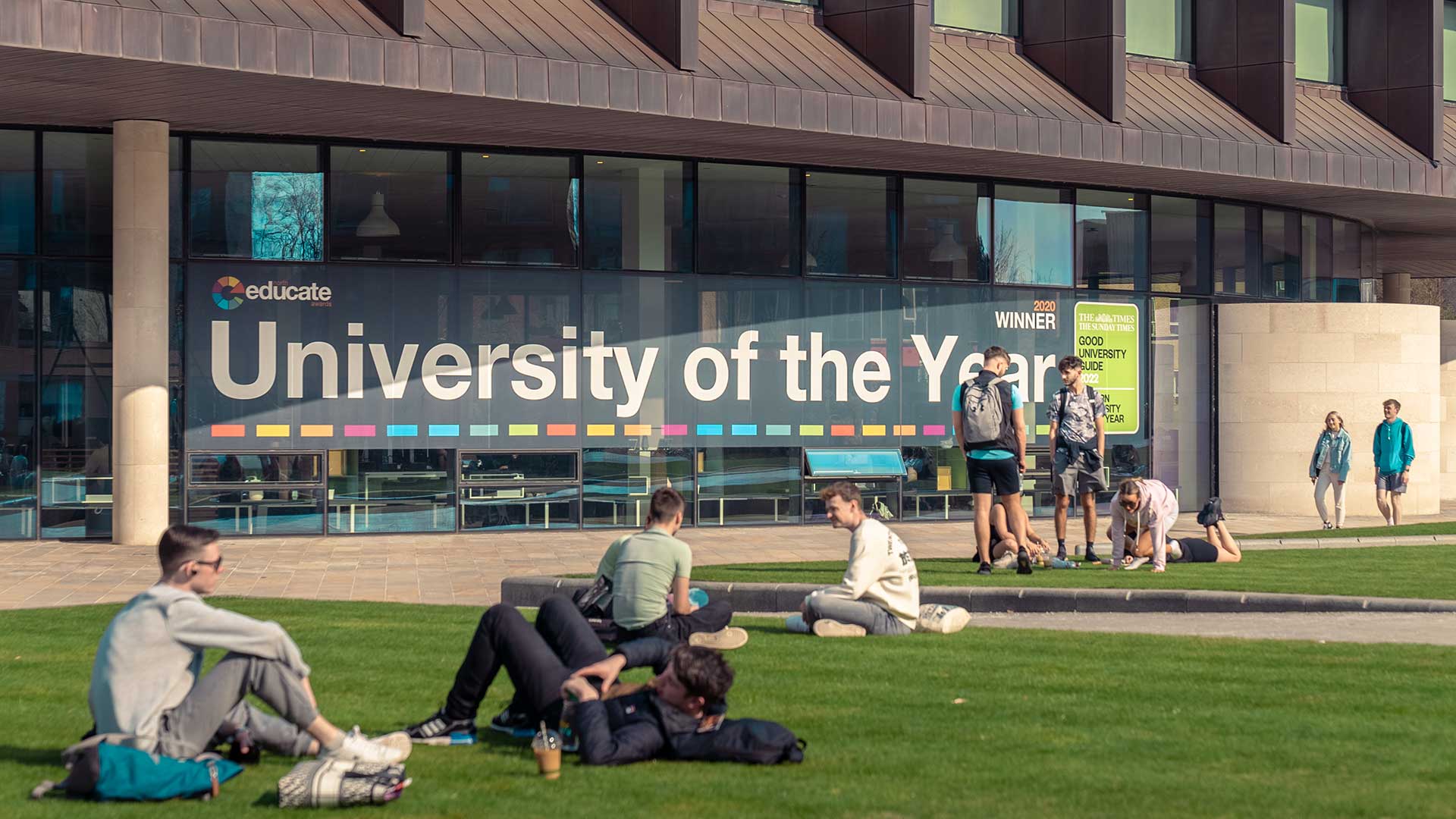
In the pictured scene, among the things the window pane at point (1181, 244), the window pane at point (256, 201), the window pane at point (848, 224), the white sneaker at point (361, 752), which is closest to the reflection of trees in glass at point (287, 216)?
the window pane at point (256, 201)

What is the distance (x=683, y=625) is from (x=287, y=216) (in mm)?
13354

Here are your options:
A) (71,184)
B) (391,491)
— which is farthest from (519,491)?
(71,184)

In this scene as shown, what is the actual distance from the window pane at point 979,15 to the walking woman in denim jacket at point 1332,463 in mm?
7430

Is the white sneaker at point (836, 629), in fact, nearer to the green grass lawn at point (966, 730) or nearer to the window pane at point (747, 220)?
the green grass lawn at point (966, 730)

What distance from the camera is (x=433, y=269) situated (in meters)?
22.6

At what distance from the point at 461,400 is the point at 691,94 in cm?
524

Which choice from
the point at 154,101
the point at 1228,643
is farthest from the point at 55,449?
the point at 1228,643

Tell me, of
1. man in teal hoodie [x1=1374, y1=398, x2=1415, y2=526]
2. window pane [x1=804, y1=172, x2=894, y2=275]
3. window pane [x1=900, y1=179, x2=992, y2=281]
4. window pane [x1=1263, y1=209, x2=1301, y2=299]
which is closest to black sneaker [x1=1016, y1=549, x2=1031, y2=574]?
window pane [x1=804, y1=172, x2=894, y2=275]

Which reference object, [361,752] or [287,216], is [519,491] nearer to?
[287,216]

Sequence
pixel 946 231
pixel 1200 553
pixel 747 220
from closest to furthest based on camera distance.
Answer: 1. pixel 1200 553
2. pixel 747 220
3. pixel 946 231

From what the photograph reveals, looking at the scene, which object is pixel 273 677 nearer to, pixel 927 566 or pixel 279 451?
pixel 927 566

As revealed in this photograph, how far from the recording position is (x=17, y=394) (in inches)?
832

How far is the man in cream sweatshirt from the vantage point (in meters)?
11.4

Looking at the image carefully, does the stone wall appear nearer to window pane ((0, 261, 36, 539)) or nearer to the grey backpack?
the grey backpack
